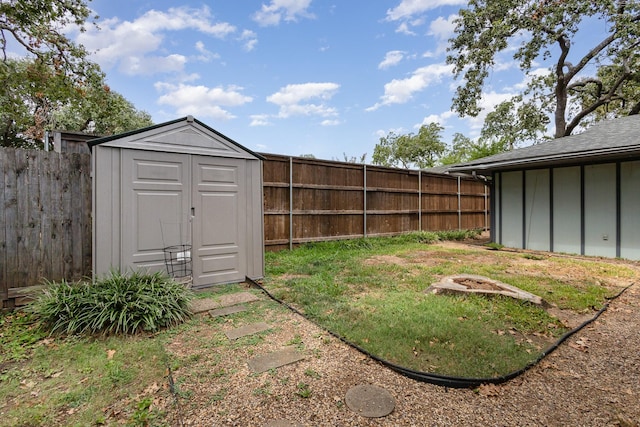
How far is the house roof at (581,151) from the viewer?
5688 millimetres

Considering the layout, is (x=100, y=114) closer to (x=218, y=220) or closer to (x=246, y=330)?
(x=218, y=220)

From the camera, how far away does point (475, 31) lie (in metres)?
11.9

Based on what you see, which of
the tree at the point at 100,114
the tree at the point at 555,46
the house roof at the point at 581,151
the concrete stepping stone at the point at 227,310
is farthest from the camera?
the tree at the point at 555,46

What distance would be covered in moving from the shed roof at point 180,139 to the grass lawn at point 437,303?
2.00 m

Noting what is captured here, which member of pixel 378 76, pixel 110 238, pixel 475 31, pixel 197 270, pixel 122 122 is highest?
pixel 475 31

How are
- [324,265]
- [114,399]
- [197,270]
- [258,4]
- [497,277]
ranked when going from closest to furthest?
1. [114,399]
2. [197,270]
3. [497,277]
4. [324,265]
5. [258,4]

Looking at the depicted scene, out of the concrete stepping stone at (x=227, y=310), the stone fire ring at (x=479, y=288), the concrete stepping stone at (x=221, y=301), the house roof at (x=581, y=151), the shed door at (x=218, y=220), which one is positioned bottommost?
the concrete stepping stone at (x=227, y=310)

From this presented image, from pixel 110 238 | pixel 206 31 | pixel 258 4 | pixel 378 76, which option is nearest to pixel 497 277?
pixel 110 238

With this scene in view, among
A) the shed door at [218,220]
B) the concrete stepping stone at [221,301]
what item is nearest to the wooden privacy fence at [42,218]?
the shed door at [218,220]

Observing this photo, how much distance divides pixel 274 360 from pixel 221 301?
1.50m

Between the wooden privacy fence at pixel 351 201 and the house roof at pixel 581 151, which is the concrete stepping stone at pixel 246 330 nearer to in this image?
the wooden privacy fence at pixel 351 201

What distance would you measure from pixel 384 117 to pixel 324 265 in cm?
1134

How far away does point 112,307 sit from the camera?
2713 mm

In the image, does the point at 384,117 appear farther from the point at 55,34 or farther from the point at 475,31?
A: the point at 55,34
